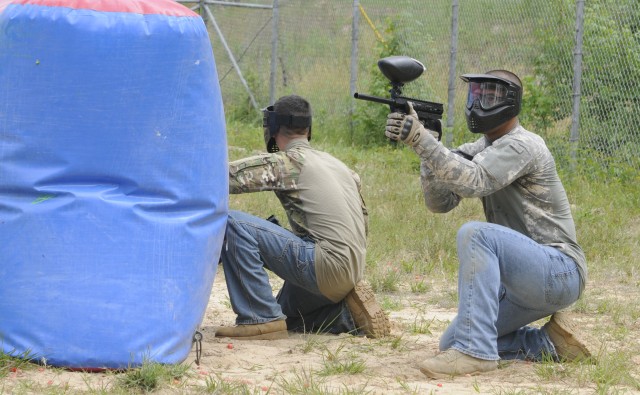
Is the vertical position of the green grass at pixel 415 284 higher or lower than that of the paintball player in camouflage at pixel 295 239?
lower

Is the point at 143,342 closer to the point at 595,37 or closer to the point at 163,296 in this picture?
the point at 163,296

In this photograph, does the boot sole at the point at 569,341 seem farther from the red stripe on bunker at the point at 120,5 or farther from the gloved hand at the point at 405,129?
the red stripe on bunker at the point at 120,5

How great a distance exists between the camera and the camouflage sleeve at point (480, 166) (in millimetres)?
4738

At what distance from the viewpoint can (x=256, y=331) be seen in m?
5.56

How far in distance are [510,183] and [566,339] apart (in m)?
0.87

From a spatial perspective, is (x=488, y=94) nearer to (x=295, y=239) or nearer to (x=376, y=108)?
(x=295, y=239)

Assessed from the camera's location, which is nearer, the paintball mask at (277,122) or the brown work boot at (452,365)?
the brown work boot at (452,365)

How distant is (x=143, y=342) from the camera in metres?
4.49

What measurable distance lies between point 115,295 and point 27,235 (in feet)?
1.54

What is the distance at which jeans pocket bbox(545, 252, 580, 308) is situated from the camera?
485 cm

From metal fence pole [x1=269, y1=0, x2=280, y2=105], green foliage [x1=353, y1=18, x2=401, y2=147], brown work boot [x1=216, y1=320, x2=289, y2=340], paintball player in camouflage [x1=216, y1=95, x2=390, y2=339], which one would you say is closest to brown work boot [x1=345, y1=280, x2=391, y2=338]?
paintball player in camouflage [x1=216, y1=95, x2=390, y2=339]

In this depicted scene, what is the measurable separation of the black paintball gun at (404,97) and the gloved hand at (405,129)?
0.11 m

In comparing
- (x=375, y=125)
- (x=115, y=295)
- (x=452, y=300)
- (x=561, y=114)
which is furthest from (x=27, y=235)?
(x=375, y=125)

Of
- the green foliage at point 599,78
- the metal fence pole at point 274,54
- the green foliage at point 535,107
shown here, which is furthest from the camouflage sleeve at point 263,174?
the metal fence pole at point 274,54
